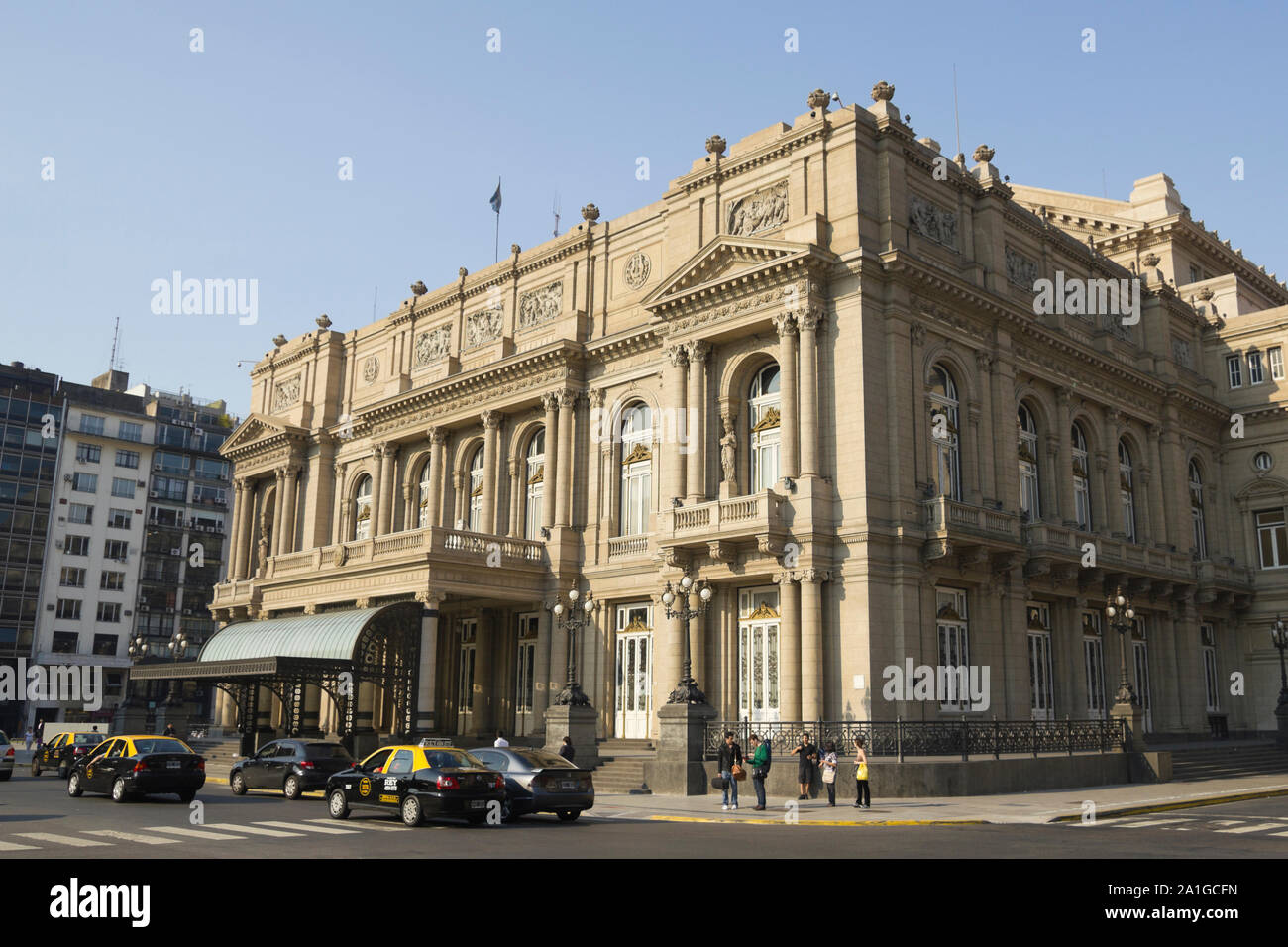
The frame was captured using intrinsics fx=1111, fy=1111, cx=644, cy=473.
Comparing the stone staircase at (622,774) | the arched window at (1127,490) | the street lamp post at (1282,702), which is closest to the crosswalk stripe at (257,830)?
the stone staircase at (622,774)

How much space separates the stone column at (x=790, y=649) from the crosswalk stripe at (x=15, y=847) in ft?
67.5

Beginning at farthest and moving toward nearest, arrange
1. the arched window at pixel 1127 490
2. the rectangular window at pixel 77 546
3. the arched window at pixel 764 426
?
the rectangular window at pixel 77 546, the arched window at pixel 1127 490, the arched window at pixel 764 426

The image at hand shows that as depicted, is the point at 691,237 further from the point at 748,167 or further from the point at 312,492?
the point at 312,492

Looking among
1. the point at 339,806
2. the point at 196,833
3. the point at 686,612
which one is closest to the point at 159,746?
the point at 339,806

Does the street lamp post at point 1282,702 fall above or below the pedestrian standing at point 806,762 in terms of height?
above

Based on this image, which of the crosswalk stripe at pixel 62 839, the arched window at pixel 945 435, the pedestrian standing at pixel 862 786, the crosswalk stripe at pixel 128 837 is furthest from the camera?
the arched window at pixel 945 435

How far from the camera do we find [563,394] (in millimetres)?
42031

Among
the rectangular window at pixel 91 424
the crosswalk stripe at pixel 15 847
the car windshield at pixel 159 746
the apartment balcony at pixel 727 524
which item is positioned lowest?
the crosswalk stripe at pixel 15 847

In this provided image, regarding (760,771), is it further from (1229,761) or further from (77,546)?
(77,546)

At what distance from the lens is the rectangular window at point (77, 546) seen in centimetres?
8394

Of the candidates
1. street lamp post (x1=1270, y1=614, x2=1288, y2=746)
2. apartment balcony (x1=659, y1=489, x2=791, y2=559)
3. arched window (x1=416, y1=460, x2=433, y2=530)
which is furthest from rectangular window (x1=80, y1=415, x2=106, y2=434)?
street lamp post (x1=1270, y1=614, x2=1288, y2=746)

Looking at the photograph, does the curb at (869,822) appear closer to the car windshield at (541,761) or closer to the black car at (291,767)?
the car windshield at (541,761)
